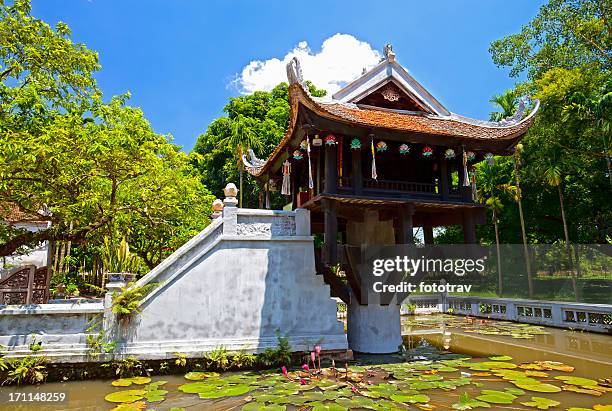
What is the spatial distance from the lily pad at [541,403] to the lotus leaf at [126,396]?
6.03 m

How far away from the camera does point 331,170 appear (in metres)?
8.64

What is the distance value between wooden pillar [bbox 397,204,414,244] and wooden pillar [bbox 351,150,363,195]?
1.18 meters

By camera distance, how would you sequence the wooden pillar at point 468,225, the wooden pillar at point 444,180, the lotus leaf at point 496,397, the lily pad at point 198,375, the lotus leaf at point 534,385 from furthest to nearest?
the wooden pillar at point 468,225 → the wooden pillar at point 444,180 → the lily pad at point 198,375 → the lotus leaf at point 534,385 → the lotus leaf at point 496,397

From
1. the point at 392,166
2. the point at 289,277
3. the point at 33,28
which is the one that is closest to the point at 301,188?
the point at 392,166

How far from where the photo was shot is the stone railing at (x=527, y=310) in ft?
39.2

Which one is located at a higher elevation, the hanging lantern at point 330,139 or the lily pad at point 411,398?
the hanging lantern at point 330,139

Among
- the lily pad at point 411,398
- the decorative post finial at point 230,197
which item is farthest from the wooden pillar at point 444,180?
the decorative post finial at point 230,197

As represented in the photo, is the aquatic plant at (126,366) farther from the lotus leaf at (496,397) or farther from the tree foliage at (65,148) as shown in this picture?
the lotus leaf at (496,397)

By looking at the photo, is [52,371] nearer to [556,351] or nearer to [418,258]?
[418,258]

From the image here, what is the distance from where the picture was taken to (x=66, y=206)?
7676mm

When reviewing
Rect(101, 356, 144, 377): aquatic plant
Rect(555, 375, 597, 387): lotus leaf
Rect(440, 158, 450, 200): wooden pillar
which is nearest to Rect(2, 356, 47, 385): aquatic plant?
Rect(101, 356, 144, 377): aquatic plant

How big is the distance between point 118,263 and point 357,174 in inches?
217

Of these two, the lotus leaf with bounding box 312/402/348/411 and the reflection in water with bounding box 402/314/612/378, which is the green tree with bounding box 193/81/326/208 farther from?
the lotus leaf with bounding box 312/402/348/411

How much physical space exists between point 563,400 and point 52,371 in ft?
29.3
